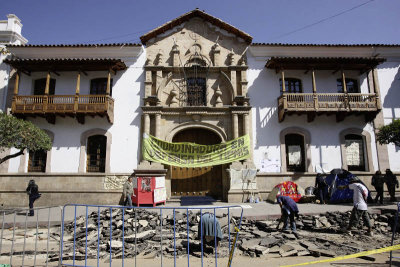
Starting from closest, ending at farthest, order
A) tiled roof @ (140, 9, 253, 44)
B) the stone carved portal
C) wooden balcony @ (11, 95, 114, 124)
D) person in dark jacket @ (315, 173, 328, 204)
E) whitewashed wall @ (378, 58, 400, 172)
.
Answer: person in dark jacket @ (315, 173, 328, 204), wooden balcony @ (11, 95, 114, 124), the stone carved portal, whitewashed wall @ (378, 58, 400, 172), tiled roof @ (140, 9, 253, 44)

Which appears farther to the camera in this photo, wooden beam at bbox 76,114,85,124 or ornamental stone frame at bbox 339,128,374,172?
ornamental stone frame at bbox 339,128,374,172

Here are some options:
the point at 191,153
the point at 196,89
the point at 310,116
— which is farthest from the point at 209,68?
the point at 310,116

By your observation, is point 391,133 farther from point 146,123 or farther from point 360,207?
point 146,123

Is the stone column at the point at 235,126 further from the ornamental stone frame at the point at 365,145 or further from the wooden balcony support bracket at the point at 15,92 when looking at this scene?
the wooden balcony support bracket at the point at 15,92

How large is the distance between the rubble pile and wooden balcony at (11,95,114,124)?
20.2 ft

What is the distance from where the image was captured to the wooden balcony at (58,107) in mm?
13445

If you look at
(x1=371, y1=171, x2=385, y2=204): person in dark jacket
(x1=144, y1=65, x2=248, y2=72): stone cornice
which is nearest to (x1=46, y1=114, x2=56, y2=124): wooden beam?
(x1=144, y1=65, x2=248, y2=72): stone cornice

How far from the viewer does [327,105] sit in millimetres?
13828

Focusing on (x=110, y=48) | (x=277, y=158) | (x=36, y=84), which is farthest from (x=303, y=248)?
(x=36, y=84)

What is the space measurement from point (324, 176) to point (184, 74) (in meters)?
9.97

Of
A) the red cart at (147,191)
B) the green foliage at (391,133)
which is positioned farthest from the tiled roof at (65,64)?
the green foliage at (391,133)

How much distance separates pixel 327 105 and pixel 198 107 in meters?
7.28

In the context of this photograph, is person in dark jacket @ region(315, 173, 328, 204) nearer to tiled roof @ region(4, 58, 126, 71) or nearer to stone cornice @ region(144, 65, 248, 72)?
stone cornice @ region(144, 65, 248, 72)

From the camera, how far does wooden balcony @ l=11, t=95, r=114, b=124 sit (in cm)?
1345
